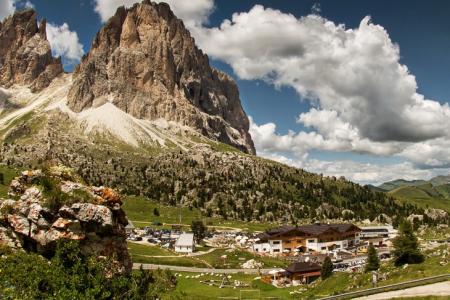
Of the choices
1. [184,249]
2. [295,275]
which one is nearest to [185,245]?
[184,249]

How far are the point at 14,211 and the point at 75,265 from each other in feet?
28.5

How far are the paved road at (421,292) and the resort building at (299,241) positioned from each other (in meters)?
113

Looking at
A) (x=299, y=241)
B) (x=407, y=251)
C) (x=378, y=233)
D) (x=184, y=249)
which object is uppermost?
(x=407, y=251)

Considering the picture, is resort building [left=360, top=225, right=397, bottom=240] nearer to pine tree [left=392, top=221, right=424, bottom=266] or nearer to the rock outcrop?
pine tree [left=392, top=221, right=424, bottom=266]

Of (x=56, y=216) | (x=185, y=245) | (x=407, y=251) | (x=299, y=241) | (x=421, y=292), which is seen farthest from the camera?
(x=299, y=241)

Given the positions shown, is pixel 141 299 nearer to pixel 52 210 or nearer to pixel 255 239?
pixel 52 210

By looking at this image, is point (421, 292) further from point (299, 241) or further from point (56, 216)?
point (299, 241)

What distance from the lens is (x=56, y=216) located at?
32281mm

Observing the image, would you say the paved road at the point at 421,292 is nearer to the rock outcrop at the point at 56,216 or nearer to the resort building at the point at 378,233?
the rock outcrop at the point at 56,216

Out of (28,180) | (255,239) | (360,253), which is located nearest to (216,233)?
(255,239)

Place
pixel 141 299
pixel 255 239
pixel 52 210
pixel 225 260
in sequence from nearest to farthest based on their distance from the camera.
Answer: pixel 141 299
pixel 52 210
pixel 225 260
pixel 255 239

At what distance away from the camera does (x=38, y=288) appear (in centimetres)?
2612

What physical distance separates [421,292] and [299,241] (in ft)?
400

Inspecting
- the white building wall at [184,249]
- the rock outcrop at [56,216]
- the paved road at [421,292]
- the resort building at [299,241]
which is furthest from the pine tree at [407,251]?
the resort building at [299,241]
